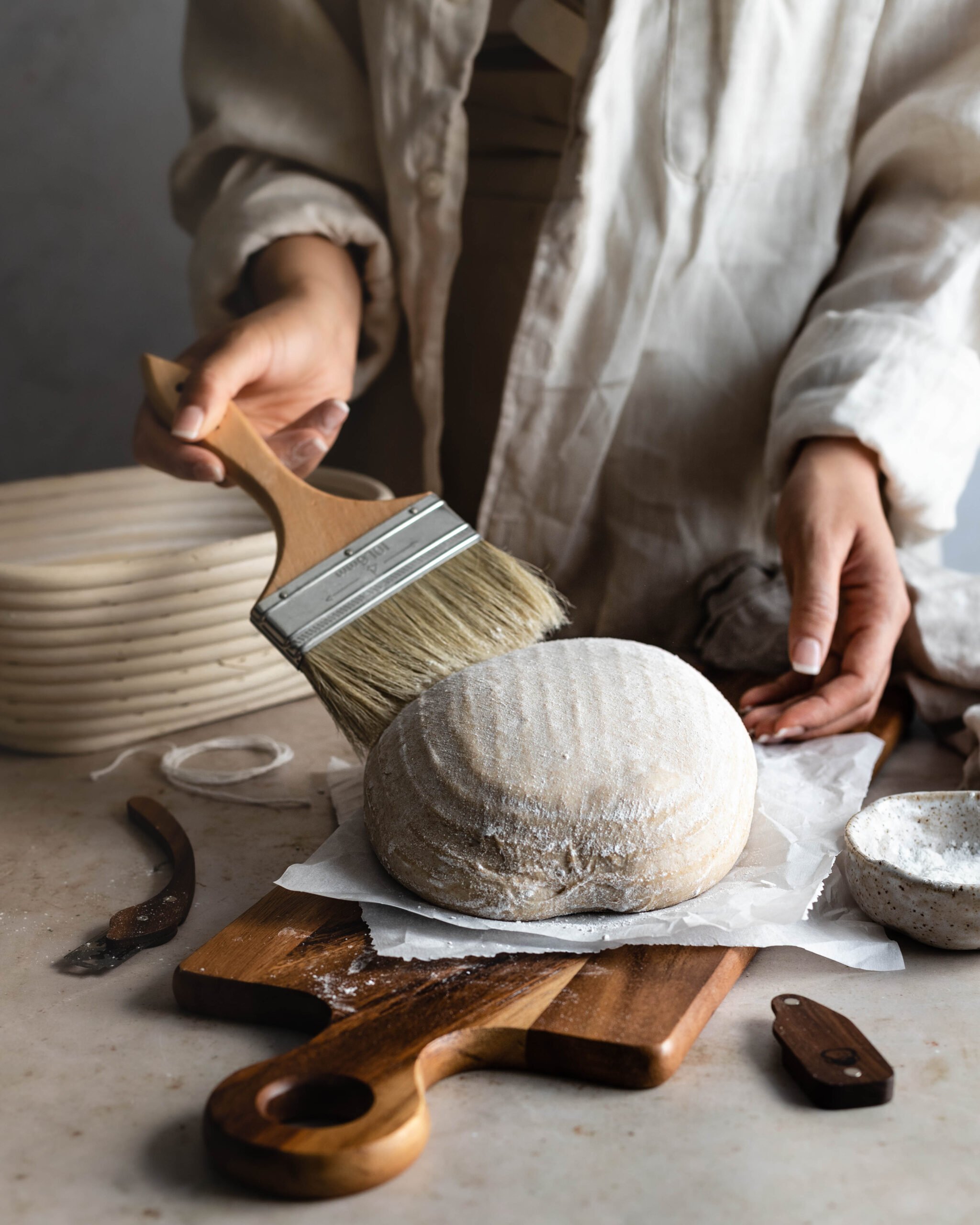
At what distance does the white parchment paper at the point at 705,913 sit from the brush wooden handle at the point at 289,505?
23 cm

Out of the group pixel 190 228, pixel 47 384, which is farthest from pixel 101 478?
pixel 47 384

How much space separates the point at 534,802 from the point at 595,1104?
0.19 meters

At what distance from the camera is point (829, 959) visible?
0.71 meters

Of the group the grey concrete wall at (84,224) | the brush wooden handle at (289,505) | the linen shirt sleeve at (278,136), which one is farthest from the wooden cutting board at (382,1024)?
the grey concrete wall at (84,224)

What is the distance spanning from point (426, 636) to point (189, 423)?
0.97 ft

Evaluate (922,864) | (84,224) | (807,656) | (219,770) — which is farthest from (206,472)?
(84,224)

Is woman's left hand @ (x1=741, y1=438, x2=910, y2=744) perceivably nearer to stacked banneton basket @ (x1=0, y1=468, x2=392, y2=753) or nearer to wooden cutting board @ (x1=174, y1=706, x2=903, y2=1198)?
wooden cutting board @ (x1=174, y1=706, x2=903, y2=1198)

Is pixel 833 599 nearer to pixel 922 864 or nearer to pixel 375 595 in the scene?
pixel 922 864

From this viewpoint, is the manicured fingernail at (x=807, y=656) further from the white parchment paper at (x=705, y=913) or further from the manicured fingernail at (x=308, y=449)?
the manicured fingernail at (x=308, y=449)

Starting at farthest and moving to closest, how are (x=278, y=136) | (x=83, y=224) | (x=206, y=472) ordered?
(x=83, y=224) → (x=278, y=136) → (x=206, y=472)

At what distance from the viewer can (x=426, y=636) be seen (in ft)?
2.92

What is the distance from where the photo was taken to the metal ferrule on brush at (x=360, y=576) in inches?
34.4

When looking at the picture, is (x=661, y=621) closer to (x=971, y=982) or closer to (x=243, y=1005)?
(x=971, y=982)

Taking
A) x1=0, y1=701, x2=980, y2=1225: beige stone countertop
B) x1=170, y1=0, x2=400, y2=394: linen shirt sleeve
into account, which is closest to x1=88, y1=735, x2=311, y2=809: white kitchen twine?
x1=0, y1=701, x2=980, y2=1225: beige stone countertop
